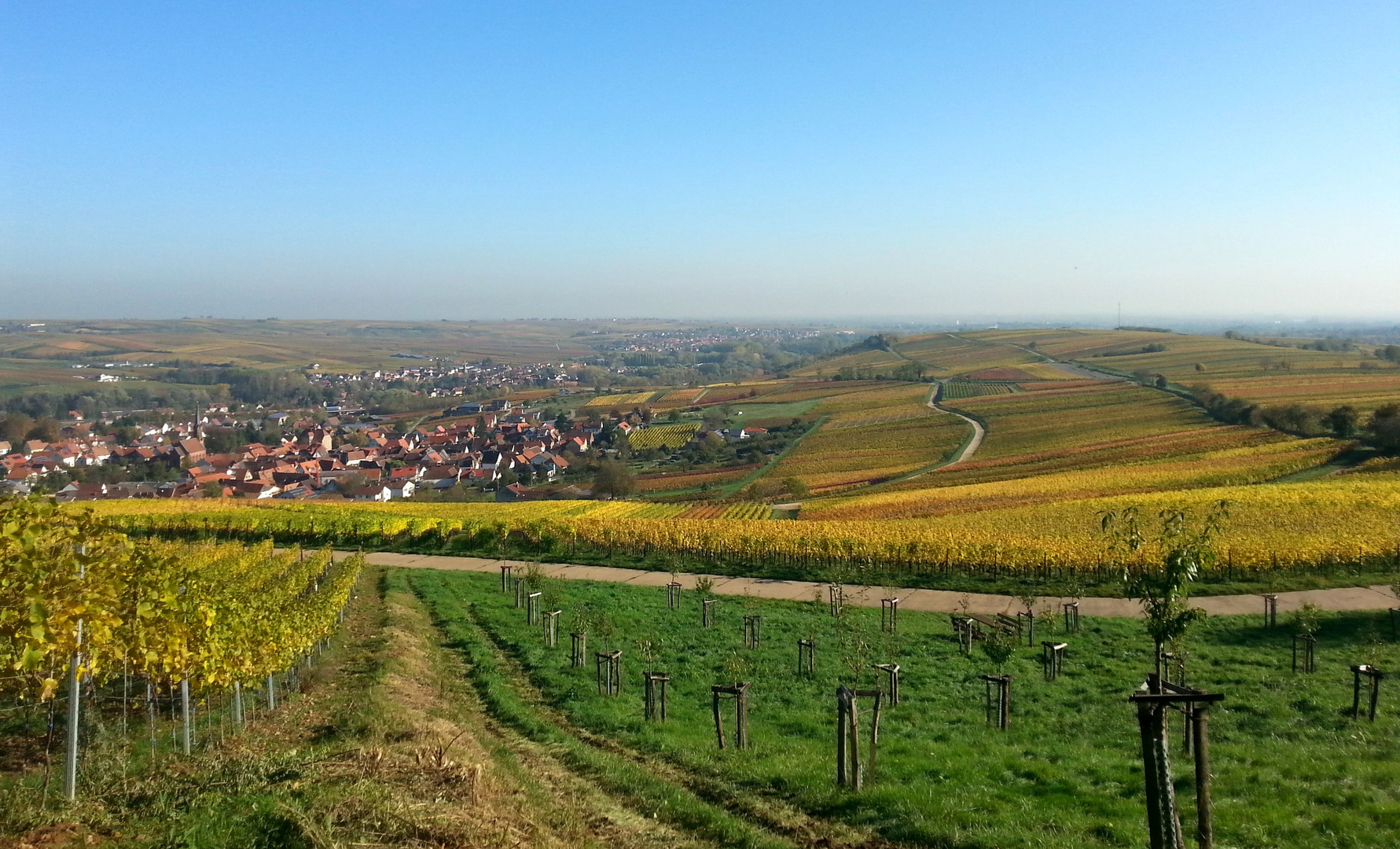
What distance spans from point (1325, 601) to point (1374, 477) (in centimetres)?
2507

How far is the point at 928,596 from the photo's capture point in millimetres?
27312

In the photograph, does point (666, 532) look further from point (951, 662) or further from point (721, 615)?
point (951, 662)

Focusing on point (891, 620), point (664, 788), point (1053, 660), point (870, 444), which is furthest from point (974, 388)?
point (664, 788)

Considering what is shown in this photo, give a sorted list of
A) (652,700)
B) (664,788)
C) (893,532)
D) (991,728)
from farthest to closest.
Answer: (893,532), (652,700), (991,728), (664,788)

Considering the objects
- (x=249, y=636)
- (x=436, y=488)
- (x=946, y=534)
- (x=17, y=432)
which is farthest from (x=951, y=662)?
(x=17, y=432)

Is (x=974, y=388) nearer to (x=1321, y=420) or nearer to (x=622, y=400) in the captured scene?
(x=1321, y=420)

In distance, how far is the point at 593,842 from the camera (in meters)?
8.15

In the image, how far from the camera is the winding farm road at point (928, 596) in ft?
78.6

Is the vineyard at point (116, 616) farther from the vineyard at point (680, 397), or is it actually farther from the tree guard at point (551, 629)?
the vineyard at point (680, 397)

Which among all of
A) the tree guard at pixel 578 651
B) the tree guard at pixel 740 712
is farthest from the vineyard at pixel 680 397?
the tree guard at pixel 740 712

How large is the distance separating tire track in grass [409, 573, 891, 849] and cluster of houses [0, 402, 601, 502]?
55.9 m

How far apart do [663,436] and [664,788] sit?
89.9 metres

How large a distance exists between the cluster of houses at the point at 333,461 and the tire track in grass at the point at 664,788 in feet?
183

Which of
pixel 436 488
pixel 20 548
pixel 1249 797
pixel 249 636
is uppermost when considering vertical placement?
pixel 20 548
